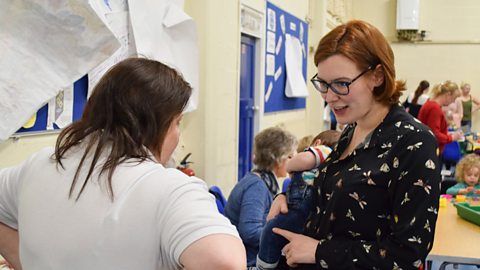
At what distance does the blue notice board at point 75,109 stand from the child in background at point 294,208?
1152mm

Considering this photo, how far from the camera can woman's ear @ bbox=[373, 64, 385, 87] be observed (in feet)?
4.59

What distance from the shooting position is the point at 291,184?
5.70 ft

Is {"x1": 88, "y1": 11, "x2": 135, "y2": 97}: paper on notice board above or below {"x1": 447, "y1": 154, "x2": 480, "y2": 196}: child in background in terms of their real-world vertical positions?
above

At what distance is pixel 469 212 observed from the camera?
113 inches

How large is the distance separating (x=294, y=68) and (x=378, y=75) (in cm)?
551

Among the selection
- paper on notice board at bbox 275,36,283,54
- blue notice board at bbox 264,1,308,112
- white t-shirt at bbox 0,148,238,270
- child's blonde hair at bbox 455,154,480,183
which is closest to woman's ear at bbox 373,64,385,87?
white t-shirt at bbox 0,148,238,270

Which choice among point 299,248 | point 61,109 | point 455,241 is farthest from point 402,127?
point 61,109

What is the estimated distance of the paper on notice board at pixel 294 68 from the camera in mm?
6629

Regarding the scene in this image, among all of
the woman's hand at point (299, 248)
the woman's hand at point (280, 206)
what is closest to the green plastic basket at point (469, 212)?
the woman's hand at point (280, 206)

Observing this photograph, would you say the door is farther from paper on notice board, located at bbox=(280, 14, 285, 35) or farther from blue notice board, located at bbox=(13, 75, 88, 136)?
blue notice board, located at bbox=(13, 75, 88, 136)

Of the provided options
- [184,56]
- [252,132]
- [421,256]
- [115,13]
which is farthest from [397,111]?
[252,132]

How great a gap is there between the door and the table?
249cm

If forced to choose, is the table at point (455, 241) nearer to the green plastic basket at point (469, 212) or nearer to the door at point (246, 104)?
the green plastic basket at point (469, 212)

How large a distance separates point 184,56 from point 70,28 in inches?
52.1
